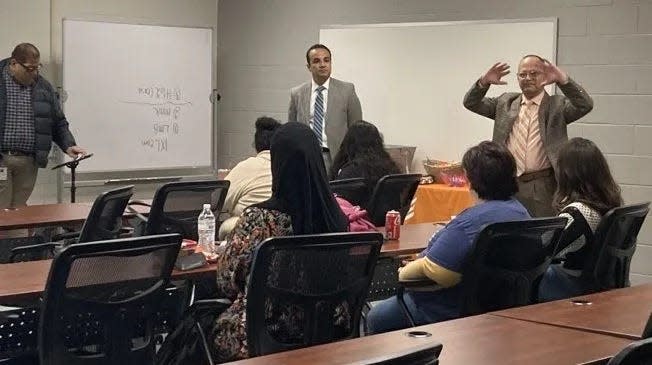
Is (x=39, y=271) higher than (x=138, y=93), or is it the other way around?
(x=138, y=93)

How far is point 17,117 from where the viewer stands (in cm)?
721

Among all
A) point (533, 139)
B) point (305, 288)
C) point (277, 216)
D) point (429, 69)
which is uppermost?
point (429, 69)

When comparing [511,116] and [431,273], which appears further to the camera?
[511,116]

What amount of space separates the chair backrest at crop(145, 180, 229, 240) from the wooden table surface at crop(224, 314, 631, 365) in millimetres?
2108

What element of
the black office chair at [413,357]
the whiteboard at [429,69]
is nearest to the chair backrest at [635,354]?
the black office chair at [413,357]

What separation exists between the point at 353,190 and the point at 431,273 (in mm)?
1646

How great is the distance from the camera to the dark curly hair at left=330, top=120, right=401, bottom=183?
5367mm

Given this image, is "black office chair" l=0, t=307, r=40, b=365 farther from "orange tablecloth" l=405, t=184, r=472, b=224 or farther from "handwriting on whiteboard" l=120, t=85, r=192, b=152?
"handwriting on whiteboard" l=120, t=85, r=192, b=152

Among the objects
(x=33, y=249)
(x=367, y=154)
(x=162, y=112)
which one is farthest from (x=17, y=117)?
(x=367, y=154)

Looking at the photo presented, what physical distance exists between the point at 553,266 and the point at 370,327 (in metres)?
0.82

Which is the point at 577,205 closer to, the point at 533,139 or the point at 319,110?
the point at 533,139

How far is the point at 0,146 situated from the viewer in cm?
722

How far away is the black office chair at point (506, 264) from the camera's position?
338cm

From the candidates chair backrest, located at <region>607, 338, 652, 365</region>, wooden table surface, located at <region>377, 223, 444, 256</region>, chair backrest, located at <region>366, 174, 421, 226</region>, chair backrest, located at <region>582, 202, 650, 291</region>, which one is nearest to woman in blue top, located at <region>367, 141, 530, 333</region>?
wooden table surface, located at <region>377, 223, 444, 256</region>
